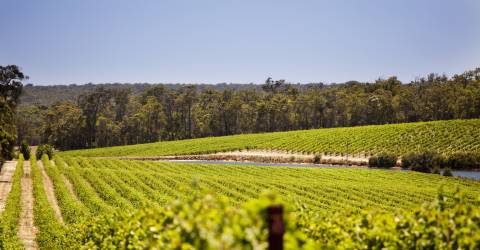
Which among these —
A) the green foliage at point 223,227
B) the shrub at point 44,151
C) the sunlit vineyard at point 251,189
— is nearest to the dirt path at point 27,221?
the sunlit vineyard at point 251,189

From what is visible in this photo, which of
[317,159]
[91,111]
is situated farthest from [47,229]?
[91,111]

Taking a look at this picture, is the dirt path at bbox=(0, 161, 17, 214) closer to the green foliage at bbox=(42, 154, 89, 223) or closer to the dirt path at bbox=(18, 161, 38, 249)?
the dirt path at bbox=(18, 161, 38, 249)

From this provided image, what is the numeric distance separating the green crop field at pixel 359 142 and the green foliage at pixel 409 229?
61038 mm

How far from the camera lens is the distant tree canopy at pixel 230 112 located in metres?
119

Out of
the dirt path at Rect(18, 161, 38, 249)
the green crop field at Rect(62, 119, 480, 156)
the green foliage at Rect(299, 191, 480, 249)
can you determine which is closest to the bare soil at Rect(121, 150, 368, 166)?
the green crop field at Rect(62, 119, 480, 156)

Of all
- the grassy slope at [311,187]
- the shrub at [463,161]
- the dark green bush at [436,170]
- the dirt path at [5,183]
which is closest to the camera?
the dirt path at [5,183]

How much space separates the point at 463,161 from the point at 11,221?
53732mm

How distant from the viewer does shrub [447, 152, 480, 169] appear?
55.9 metres

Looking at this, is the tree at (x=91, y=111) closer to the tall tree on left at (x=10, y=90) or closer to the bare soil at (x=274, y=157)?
the bare soil at (x=274, y=157)

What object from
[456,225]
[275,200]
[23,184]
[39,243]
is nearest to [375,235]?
[456,225]

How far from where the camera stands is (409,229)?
6371 mm

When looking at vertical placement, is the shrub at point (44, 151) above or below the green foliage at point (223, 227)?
below

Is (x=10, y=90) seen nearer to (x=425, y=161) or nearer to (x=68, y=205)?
(x=68, y=205)

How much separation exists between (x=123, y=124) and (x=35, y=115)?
59.7m
